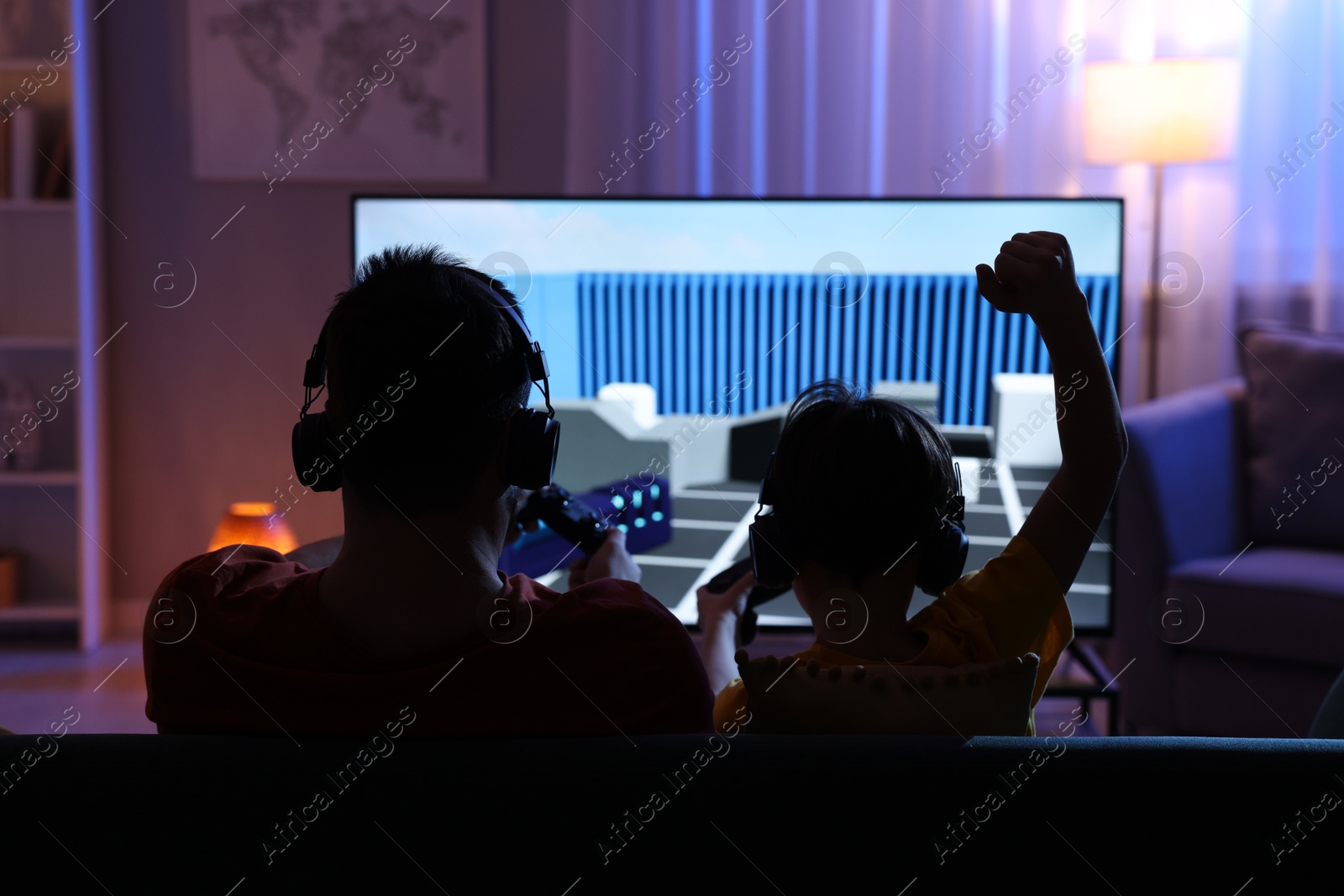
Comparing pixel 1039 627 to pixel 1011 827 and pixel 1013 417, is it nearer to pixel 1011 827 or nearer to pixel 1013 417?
pixel 1011 827

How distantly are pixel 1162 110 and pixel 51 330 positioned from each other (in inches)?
126

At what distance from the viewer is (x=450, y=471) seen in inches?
33.3

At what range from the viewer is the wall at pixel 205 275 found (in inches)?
125

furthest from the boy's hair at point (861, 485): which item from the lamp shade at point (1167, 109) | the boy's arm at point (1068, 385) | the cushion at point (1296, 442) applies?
the lamp shade at point (1167, 109)

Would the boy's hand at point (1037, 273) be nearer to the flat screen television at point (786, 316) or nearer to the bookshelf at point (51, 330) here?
the flat screen television at point (786, 316)

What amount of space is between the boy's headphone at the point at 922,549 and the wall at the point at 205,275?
2414 mm

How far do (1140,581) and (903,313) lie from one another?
31.9 inches

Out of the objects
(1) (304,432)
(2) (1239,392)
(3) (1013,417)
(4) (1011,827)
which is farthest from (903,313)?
(4) (1011,827)

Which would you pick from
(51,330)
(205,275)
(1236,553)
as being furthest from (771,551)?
(51,330)

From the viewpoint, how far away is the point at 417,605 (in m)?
0.81

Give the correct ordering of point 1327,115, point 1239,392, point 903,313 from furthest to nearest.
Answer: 1. point 1327,115
2. point 1239,392
3. point 903,313

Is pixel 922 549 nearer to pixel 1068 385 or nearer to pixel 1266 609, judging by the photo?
pixel 1068 385

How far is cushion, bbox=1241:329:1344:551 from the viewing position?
2.47 meters

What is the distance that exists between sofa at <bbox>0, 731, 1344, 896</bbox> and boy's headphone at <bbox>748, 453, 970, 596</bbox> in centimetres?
30
